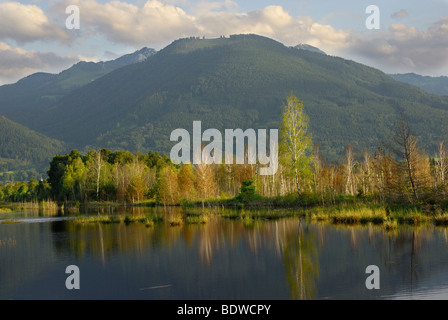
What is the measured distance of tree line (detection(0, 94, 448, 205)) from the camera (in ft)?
120

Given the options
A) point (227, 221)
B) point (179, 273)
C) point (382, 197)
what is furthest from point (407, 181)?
point (179, 273)

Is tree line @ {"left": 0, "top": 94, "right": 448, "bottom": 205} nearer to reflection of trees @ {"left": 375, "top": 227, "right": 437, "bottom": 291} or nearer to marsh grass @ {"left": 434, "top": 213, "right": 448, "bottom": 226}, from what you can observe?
marsh grass @ {"left": 434, "top": 213, "right": 448, "bottom": 226}

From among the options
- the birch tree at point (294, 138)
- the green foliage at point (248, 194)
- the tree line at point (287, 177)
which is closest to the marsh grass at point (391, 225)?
the tree line at point (287, 177)

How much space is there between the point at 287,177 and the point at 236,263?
36725 millimetres

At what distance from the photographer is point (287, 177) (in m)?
57.7

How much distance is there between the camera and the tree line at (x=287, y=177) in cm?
3666

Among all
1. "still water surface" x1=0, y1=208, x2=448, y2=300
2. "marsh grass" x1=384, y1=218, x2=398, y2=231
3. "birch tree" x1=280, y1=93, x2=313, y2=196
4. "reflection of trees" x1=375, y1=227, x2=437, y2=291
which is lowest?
"still water surface" x1=0, y1=208, x2=448, y2=300

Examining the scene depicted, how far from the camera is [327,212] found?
3725 cm

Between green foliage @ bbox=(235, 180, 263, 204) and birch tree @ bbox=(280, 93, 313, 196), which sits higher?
birch tree @ bbox=(280, 93, 313, 196)

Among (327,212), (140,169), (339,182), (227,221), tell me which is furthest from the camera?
(140,169)

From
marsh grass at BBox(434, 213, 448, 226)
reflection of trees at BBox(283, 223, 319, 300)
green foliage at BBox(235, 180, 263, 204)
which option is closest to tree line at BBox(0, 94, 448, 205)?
green foliage at BBox(235, 180, 263, 204)

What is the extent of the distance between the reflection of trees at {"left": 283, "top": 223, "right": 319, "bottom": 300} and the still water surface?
4 centimetres
